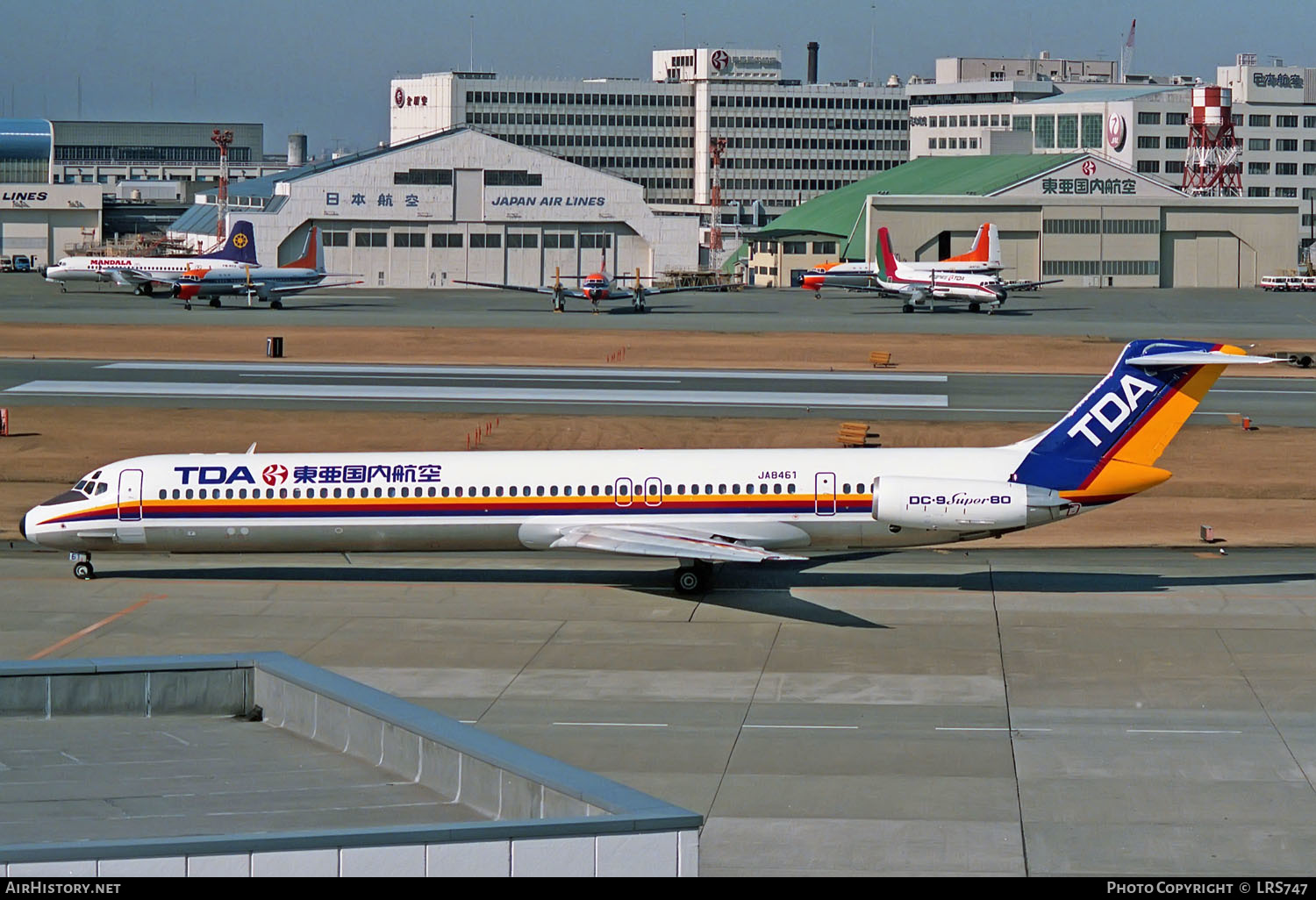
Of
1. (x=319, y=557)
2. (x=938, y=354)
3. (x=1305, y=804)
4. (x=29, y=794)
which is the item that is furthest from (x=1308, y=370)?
(x=29, y=794)

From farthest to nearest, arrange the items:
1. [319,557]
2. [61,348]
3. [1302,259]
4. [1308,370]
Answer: [1302,259]
[61,348]
[1308,370]
[319,557]

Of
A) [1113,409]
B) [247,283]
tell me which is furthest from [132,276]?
[1113,409]

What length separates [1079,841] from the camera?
2106 cm

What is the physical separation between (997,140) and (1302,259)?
37650mm

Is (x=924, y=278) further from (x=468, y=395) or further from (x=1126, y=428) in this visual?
(x=1126, y=428)

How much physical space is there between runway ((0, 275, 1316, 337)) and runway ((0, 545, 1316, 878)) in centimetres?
6378

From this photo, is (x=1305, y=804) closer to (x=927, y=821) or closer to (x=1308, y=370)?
(x=927, y=821)

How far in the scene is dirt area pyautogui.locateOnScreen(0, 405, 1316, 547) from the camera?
152 ft

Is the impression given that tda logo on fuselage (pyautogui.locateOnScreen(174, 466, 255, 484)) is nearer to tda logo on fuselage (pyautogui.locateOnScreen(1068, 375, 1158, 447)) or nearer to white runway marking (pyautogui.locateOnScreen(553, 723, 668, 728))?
white runway marking (pyautogui.locateOnScreen(553, 723, 668, 728))

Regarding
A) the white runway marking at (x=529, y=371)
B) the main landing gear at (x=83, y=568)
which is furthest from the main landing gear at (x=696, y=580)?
the white runway marking at (x=529, y=371)

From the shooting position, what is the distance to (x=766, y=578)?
3822cm

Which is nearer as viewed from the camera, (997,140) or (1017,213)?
(1017,213)

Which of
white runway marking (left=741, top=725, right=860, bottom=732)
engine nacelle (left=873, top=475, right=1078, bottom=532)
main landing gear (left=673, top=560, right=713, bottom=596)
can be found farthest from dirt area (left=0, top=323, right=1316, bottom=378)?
white runway marking (left=741, top=725, right=860, bottom=732)

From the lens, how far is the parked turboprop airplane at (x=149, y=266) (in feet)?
424
